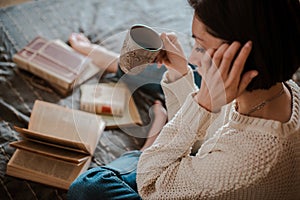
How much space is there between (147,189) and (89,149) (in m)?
0.33

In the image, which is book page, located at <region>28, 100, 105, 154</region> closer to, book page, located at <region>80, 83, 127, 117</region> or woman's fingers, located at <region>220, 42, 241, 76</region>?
book page, located at <region>80, 83, 127, 117</region>

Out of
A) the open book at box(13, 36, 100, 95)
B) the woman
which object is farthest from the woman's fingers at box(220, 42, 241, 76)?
the open book at box(13, 36, 100, 95)

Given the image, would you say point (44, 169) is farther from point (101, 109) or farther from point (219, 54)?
point (219, 54)

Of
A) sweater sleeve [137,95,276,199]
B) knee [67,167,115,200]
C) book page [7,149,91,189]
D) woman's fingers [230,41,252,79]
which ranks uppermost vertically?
woman's fingers [230,41,252,79]

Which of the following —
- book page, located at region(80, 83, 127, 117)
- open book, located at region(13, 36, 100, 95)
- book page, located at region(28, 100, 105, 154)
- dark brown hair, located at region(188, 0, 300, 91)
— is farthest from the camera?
open book, located at region(13, 36, 100, 95)

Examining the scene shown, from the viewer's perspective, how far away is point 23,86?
57.6 inches

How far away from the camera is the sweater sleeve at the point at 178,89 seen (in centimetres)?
108

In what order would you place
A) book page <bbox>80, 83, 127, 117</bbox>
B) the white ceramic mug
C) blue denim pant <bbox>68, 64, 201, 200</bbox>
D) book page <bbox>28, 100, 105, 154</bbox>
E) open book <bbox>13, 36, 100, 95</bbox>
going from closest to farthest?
the white ceramic mug, blue denim pant <bbox>68, 64, 201, 200</bbox>, book page <bbox>80, 83, 127, 117</bbox>, book page <bbox>28, 100, 105, 154</bbox>, open book <bbox>13, 36, 100, 95</bbox>

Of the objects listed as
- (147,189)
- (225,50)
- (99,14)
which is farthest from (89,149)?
(99,14)

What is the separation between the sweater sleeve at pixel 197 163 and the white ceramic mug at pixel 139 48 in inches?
5.8

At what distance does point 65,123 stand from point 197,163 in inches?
23.1

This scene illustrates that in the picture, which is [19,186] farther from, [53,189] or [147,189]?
[147,189]

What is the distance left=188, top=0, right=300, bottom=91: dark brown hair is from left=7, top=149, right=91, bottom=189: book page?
2.09ft

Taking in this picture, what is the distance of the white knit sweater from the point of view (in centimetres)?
81
